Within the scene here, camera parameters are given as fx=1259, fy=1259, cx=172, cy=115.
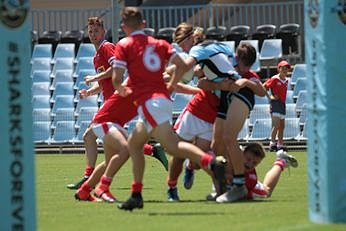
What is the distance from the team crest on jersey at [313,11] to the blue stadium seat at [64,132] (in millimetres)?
18331

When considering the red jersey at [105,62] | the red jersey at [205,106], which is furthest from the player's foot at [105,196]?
the red jersey at [105,62]

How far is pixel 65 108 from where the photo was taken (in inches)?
1190

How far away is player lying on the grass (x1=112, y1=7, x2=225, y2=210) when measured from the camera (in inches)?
513

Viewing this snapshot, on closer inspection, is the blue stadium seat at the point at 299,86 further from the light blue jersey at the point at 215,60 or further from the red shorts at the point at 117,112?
the light blue jersey at the point at 215,60

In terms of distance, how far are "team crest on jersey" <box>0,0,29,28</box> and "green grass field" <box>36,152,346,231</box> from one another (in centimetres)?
232

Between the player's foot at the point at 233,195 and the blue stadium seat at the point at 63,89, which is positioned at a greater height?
the player's foot at the point at 233,195

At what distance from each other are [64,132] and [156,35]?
3.73 m

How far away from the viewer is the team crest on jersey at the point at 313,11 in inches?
452

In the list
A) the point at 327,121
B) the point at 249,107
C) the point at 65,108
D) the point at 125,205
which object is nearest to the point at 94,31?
the point at 249,107

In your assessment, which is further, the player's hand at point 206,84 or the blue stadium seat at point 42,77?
the blue stadium seat at point 42,77

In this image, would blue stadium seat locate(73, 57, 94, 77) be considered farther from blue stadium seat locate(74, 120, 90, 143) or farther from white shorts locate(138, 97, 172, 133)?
white shorts locate(138, 97, 172, 133)

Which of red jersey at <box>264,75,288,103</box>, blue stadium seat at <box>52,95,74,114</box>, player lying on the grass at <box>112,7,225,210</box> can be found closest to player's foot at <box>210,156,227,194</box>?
player lying on the grass at <box>112,7,225,210</box>

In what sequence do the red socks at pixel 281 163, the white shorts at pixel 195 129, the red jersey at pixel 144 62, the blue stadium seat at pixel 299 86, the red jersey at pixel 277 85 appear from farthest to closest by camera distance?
the blue stadium seat at pixel 299 86 → the red jersey at pixel 277 85 → the red socks at pixel 281 163 → the white shorts at pixel 195 129 → the red jersey at pixel 144 62

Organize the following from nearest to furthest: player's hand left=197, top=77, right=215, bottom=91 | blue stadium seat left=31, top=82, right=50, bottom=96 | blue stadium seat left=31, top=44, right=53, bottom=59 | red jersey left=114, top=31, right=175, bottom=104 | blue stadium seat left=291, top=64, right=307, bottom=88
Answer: red jersey left=114, top=31, right=175, bottom=104 → player's hand left=197, top=77, right=215, bottom=91 → blue stadium seat left=291, top=64, right=307, bottom=88 → blue stadium seat left=31, top=82, right=50, bottom=96 → blue stadium seat left=31, top=44, right=53, bottom=59
